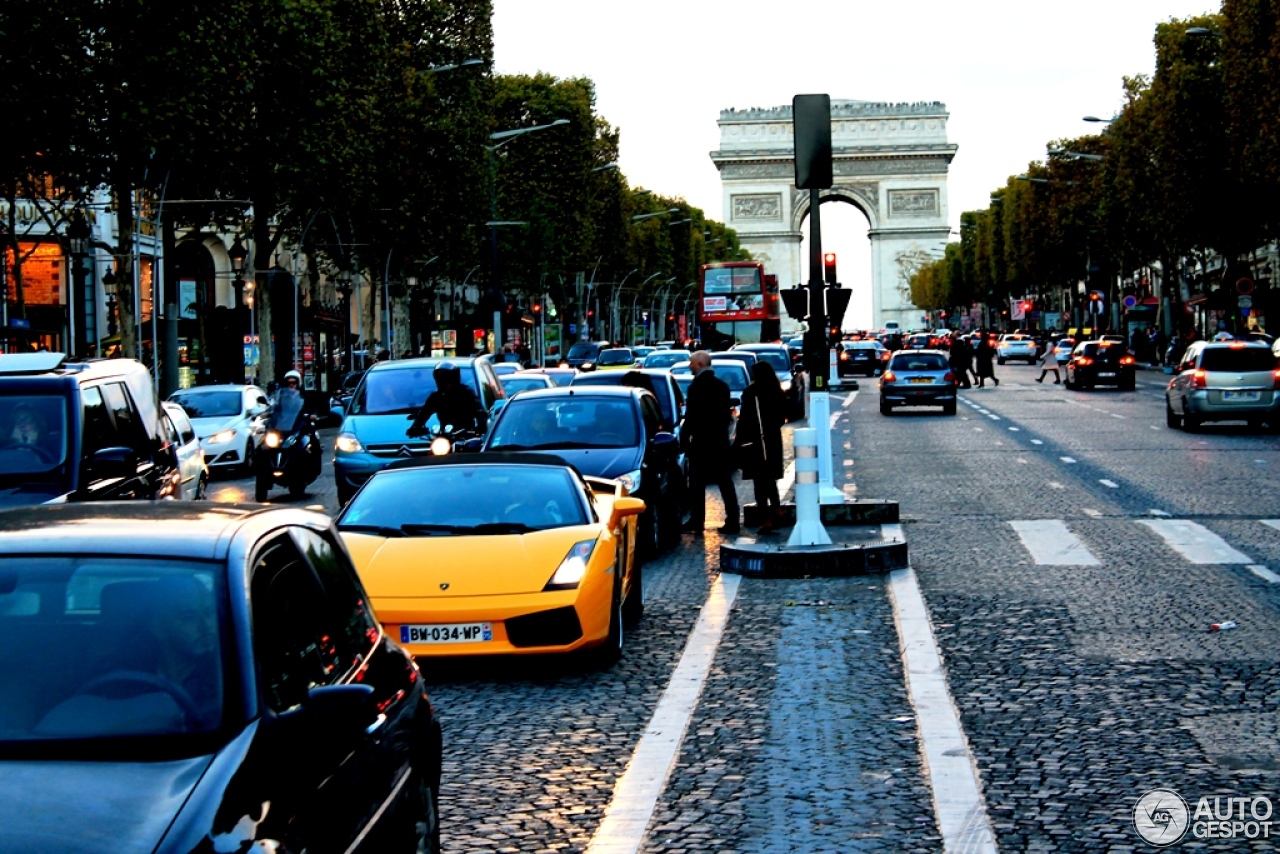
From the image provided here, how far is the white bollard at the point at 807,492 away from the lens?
14.8 m

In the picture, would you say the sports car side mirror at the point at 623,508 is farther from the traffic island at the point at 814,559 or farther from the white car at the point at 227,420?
the white car at the point at 227,420

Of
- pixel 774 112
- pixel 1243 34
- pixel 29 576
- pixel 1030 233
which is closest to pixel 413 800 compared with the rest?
pixel 29 576

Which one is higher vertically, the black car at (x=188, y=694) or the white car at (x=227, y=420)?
the black car at (x=188, y=694)

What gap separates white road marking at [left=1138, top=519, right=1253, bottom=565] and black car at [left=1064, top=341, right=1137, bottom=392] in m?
39.5

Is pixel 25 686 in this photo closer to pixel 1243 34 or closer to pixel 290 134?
pixel 290 134

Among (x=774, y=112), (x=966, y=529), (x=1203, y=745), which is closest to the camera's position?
(x=1203, y=745)

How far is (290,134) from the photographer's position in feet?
143

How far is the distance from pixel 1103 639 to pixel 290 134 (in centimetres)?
3502

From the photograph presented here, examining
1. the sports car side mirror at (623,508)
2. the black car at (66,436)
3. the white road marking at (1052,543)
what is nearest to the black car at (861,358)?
the white road marking at (1052,543)

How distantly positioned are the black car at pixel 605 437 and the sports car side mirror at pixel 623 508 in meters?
4.27

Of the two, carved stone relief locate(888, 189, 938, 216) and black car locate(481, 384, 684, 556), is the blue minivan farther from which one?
carved stone relief locate(888, 189, 938, 216)

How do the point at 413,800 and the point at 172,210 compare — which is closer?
the point at 413,800

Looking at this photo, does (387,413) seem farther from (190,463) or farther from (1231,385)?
(1231,385)

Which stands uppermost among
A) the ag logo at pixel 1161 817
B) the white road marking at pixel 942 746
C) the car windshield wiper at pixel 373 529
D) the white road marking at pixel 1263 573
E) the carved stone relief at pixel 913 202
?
A: the carved stone relief at pixel 913 202
